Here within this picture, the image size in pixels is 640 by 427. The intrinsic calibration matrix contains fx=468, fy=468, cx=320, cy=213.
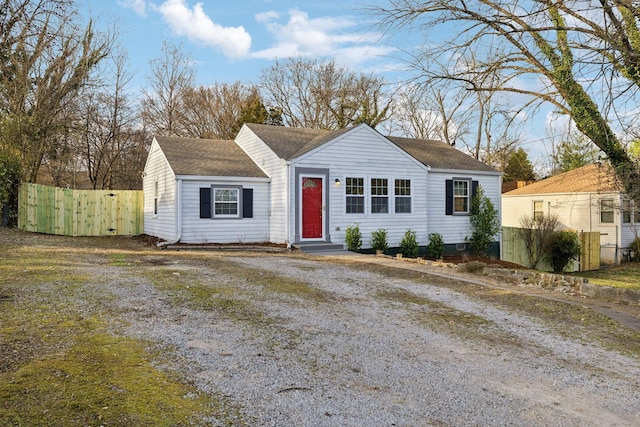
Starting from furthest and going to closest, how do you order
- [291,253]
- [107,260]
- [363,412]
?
[291,253]
[107,260]
[363,412]

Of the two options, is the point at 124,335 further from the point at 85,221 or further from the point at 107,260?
the point at 85,221

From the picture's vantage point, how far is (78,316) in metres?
5.56

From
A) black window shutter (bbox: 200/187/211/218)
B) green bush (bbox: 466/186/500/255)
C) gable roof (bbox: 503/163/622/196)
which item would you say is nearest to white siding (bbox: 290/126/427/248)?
green bush (bbox: 466/186/500/255)

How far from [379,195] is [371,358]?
12.1 metres

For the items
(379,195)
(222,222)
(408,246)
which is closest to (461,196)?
(408,246)

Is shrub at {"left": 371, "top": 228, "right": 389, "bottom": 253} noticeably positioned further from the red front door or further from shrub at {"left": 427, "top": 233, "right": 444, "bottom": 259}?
shrub at {"left": 427, "top": 233, "right": 444, "bottom": 259}

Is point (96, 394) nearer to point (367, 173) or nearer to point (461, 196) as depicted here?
point (367, 173)

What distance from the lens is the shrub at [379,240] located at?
52.4 feet

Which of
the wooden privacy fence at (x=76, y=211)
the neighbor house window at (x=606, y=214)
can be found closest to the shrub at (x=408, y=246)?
the neighbor house window at (x=606, y=214)

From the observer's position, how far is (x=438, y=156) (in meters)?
19.0

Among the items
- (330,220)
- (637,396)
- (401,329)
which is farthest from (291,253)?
(637,396)

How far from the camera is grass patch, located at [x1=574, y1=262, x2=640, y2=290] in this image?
15781 millimetres

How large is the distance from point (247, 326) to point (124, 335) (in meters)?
1.34

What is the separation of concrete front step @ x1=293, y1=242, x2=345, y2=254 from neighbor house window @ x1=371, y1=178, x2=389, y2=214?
1872 millimetres
